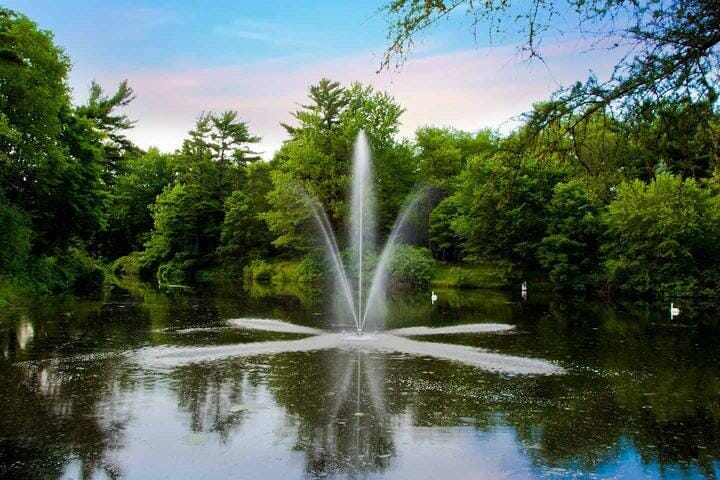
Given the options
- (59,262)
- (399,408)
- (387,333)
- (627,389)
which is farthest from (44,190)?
(627,389)

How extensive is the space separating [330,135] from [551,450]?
39146 mm

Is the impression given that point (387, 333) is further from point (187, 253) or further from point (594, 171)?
point (187, 253)

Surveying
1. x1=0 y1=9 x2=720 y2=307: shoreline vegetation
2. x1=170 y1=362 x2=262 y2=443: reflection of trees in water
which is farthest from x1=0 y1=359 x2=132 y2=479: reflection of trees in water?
x1=0 y1=9 x2=720 y2=307: shoreline vegetation

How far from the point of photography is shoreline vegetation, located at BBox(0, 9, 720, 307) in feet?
18.2

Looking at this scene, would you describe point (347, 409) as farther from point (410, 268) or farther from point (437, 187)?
point (437, 187)

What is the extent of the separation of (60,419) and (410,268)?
3105cm

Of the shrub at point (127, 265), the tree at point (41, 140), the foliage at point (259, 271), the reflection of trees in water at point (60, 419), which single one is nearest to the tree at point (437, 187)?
the foliage at point (259, 271)

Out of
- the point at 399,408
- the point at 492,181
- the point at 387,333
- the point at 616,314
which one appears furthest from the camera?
the point at 616,314

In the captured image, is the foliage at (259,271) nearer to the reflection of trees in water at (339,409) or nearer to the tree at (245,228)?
the tree at (245,228)

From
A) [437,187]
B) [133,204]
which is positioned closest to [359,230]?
[437,187]

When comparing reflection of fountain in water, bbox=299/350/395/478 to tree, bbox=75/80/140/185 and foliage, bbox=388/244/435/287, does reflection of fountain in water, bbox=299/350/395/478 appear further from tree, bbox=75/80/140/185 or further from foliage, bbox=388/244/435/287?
tree, bbox=75/80/140/185

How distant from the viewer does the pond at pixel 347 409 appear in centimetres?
604

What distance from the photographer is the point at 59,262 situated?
33.4 m

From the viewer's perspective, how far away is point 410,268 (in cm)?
3762
